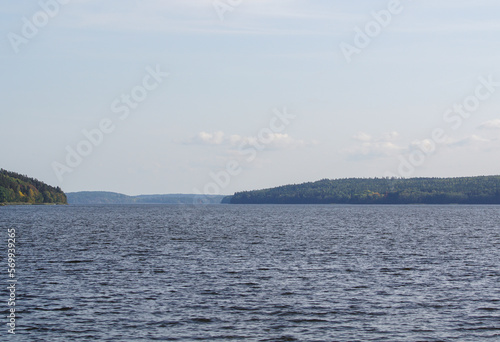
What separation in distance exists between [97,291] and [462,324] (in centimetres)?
2108

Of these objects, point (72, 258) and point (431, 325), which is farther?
point (72, 258)

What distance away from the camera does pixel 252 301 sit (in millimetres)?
32125

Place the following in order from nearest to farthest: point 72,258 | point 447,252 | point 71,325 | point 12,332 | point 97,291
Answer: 1. point 12,332
2. point 71,325
3. point 97,291
4. point 72,258
5. point 447,252

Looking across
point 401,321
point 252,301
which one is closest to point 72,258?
point 252,301

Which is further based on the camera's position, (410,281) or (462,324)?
(410,281)

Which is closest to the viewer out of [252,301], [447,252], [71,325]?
[71,325]

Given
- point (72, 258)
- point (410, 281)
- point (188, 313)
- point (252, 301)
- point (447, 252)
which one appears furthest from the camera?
point (447, 252)

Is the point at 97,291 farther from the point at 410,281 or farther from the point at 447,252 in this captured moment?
the point at 447,252

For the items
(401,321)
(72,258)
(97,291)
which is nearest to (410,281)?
(401,321)

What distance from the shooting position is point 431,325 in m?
27.0

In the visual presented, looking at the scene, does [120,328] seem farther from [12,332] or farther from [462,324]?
[462,324]

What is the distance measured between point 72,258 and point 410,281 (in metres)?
30.0

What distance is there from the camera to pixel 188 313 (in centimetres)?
2928

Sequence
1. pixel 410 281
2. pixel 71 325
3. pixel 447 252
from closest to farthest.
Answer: pixel 71 325
pixel 410 281
pixel 447 252
